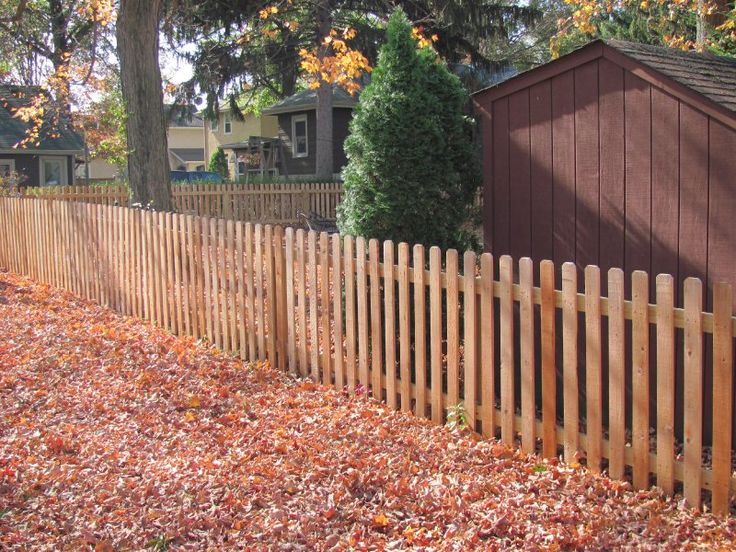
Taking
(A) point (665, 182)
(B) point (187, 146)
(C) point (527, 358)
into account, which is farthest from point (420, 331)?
(B) point (187, 146)

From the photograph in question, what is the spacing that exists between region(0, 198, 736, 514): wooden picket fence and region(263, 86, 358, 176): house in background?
2266 cm

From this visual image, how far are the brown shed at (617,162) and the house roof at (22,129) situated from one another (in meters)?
30.6

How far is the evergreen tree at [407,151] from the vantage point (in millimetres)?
6730

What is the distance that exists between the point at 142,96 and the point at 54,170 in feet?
85.6

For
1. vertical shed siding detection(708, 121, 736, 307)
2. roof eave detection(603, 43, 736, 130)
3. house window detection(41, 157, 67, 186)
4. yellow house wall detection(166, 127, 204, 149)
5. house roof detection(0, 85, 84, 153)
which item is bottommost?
vertical shed siding detection(708, 121, 736, 307)

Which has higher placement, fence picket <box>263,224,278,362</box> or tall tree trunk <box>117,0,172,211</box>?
tall tree trunk <box>117,0,172,211</box>

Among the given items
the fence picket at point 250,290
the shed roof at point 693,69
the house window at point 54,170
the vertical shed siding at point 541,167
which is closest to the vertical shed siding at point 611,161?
the shed roof at point 693,69

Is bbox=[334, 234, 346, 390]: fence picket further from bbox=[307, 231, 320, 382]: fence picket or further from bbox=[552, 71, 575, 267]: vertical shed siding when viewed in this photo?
bbox=[552, 71, 575, 267]: vertical shed siding

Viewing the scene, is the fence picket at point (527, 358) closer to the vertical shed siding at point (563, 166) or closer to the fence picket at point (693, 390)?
the fence picket at point (693, 390)

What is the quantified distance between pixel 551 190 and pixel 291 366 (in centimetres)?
272

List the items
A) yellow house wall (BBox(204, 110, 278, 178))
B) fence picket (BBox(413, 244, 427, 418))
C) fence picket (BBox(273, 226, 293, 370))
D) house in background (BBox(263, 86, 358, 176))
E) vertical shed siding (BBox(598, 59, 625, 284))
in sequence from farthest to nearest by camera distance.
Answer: yellow house wall (BBox(204, 110, 278, 178)), house in background (BBox(263, 86, 358, 176)), fence picket (BBox(273, 226, 293, 370)), vertical shed siding (BBox(598, 59, 625, 284)), fence picket (BBox(413, 244, 427, 418))

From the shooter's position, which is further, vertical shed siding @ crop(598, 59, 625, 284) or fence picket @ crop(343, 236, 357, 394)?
fence picket @ crop(343, 236, 357, 394)

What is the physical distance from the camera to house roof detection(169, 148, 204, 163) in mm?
69375

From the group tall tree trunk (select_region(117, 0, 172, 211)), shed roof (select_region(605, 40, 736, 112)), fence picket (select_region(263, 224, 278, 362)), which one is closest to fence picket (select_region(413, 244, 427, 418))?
fence picket (select_region(263, 224, 278, 362))
